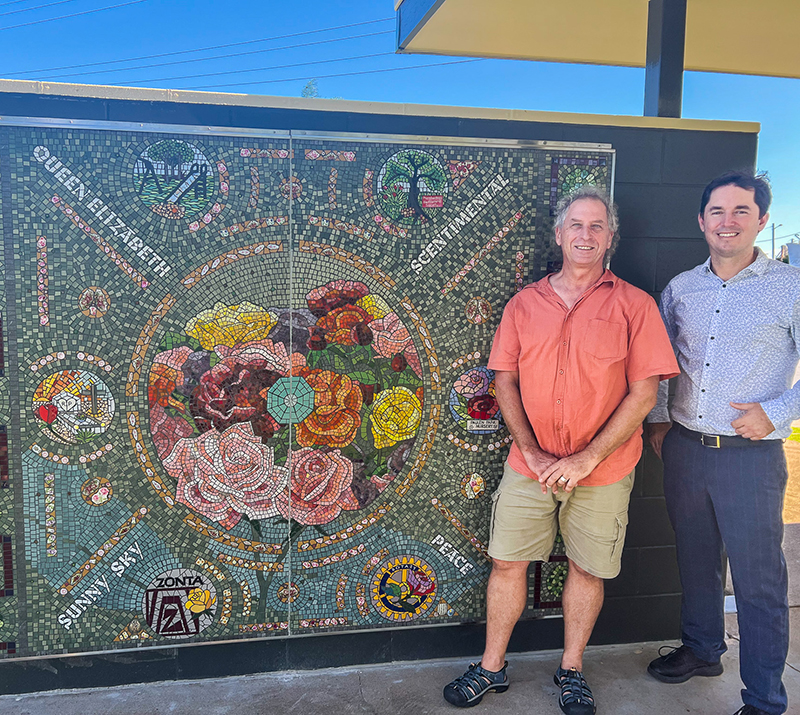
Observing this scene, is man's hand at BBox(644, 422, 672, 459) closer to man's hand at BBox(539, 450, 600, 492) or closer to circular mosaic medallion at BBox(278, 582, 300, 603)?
man's hand at BBox(539, 450, 600, 492)

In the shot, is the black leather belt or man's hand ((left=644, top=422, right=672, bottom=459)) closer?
the black leather belt

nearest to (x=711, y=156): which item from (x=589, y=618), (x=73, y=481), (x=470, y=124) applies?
(x=470, y=124)

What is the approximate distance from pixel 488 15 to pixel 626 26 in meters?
0.78

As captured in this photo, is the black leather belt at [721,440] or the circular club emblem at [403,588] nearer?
the black leather belt at [721,440]

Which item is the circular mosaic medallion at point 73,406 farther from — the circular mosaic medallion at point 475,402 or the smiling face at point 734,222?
the smiling face at point 734,222

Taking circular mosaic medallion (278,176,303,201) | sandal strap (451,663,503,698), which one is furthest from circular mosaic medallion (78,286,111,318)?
sandal strap (451,663,503,698)

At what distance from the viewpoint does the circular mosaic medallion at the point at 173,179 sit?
2252 mm

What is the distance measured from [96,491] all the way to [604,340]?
1998mm

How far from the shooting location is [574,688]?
7.50 ft

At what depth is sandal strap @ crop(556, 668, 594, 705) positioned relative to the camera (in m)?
2.25

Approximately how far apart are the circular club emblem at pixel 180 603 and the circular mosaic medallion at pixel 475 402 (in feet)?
4.04

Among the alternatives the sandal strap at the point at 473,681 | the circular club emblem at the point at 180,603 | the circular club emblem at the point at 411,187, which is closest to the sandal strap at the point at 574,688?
the sandal strap at the point at 473,681

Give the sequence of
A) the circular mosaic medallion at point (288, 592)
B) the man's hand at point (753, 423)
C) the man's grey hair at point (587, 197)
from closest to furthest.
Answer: the man's hand at point (753, 423)
the man's grey hair at point (587, 197)
the circular mosaic medallion at point (288, 592)

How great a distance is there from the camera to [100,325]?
2.29 meters
